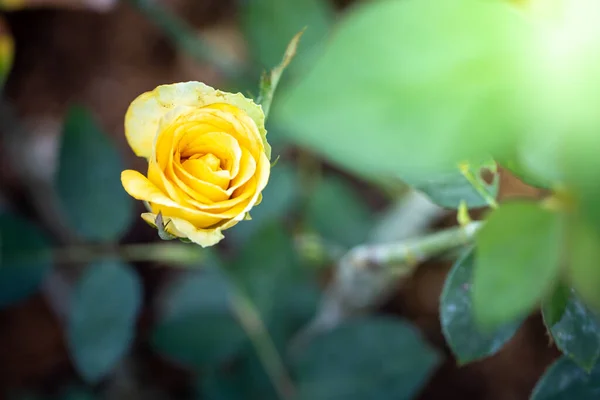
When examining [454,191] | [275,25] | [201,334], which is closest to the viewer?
[454,191]

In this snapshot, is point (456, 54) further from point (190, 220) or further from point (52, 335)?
point (52, 335)

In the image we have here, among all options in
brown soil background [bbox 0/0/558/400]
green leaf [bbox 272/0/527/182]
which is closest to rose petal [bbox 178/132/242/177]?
green leaf [bbox 272/0/527/182]

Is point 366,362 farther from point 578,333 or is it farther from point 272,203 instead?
point 578,333

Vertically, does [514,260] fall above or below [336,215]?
above

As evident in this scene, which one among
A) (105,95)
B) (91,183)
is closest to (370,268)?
(91,183)

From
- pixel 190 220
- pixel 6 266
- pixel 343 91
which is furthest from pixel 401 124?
pixel 6 266

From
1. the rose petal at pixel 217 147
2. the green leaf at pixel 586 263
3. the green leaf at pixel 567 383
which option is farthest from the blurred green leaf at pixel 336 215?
the green leaf at pixel 586 263

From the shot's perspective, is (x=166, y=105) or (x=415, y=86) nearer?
(x=415, y=86)
